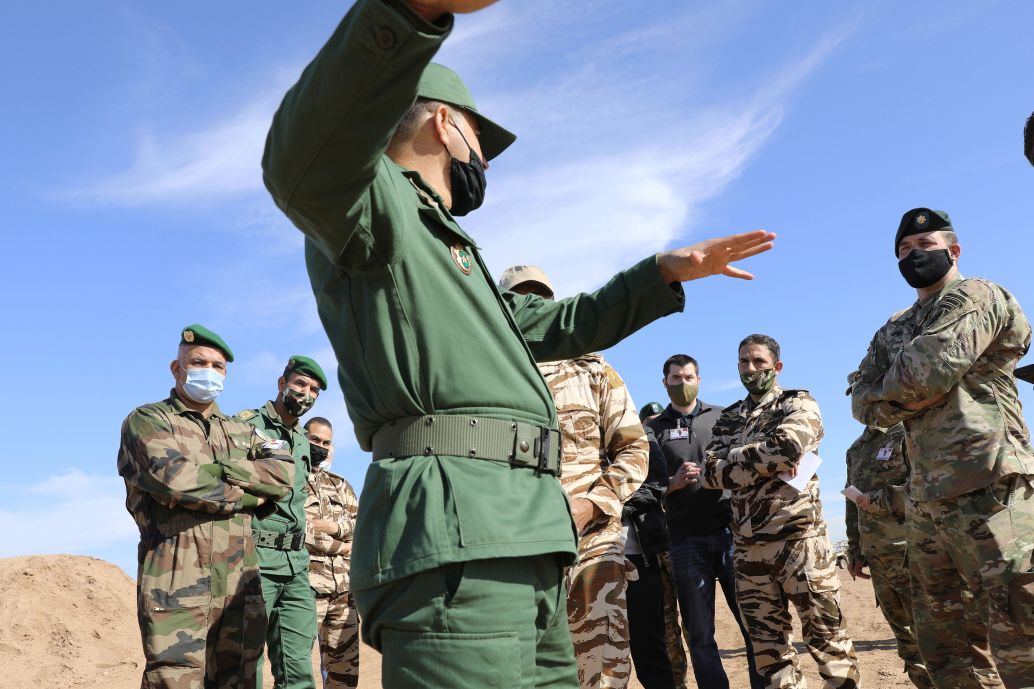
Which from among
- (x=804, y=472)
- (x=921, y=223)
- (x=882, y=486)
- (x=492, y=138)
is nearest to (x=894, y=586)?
(x=882, y=486)

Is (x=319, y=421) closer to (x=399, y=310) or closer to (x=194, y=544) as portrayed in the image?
(x=194, y=544)

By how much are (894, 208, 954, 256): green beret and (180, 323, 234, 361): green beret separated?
4.16 metres

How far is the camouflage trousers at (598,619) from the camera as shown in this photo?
4363 mm

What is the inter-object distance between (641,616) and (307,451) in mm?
2861

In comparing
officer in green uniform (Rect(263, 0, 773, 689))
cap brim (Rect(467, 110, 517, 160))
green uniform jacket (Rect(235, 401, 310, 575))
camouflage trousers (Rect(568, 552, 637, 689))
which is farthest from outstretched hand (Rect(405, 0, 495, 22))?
green uniform jacket (Rect(235, 401, 310, 575))

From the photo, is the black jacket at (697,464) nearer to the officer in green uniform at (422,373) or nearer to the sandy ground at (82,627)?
the sandy ground at (82,627)

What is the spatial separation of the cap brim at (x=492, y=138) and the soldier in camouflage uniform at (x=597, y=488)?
1516 millimetres

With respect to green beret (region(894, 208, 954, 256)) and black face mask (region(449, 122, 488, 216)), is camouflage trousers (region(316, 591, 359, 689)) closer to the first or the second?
green beret (region(894, 208, 954, 256))

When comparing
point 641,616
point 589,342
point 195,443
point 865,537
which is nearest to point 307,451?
point 195,443

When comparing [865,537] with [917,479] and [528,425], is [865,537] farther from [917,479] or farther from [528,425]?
[528,425]

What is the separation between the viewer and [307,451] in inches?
283

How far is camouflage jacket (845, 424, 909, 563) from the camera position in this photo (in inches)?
273

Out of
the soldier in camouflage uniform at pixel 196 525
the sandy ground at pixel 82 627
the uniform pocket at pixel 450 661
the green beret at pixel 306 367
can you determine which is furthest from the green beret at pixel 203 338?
the sandy ground at pixel 82 627

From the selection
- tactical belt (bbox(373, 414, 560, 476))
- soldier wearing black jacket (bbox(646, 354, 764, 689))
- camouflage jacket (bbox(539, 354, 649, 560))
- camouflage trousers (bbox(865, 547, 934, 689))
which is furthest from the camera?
camouflage trousers (bbox(865, 547, 934, 689))
